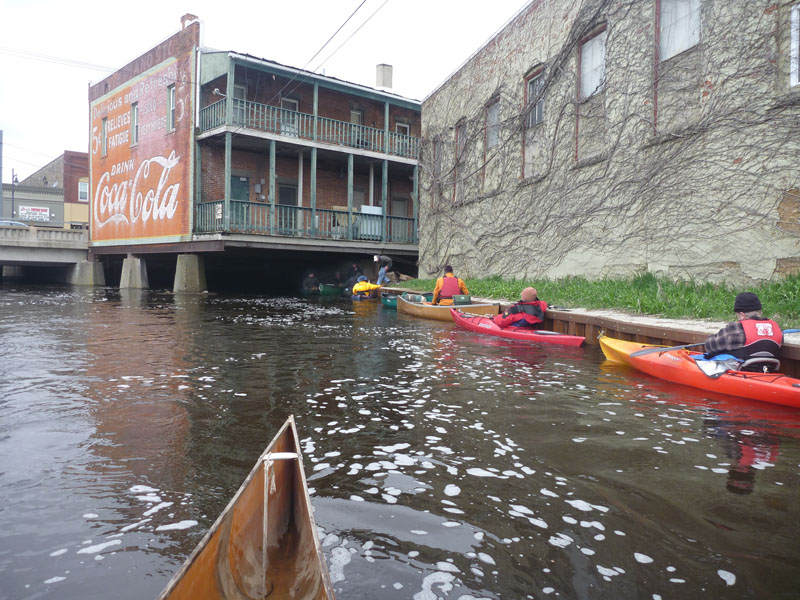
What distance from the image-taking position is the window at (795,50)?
880cm

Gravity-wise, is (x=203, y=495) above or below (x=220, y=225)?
below

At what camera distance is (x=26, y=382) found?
6.13 m

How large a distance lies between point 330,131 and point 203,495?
66.2 ft

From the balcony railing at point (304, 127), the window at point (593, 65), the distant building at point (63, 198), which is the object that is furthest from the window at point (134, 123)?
the distant building at point (63, 198)

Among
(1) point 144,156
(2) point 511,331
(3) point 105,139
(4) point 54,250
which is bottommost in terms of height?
(2) point 511,331

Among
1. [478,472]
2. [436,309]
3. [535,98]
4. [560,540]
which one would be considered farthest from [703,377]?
[535,98]

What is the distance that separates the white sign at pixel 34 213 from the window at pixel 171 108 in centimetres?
3562

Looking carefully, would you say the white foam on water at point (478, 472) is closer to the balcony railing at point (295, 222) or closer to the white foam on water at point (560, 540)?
the white foam on water at point (560, 540)

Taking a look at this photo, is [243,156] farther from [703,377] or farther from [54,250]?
[703,377]

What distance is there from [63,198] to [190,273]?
3805cm

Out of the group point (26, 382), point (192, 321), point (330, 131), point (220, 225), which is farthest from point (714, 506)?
point (330, 131)

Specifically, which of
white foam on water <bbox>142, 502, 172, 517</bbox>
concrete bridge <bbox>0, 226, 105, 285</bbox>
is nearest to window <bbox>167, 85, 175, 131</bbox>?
concrete bridge <bbox>0, 226, 105, 285</bbox>

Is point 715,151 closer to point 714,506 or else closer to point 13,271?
point 714,506

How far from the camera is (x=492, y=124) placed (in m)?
17.5
